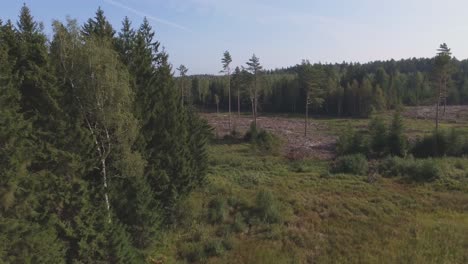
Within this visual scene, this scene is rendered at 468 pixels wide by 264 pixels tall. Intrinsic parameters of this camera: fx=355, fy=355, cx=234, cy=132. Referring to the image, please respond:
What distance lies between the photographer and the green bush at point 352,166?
101 ft

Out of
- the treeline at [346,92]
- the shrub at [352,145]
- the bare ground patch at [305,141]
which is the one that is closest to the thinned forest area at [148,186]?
the shrub at [352,145]

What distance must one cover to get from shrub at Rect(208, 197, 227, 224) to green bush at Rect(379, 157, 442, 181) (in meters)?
16.5

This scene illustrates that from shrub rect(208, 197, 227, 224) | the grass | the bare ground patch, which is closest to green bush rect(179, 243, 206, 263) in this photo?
the grass

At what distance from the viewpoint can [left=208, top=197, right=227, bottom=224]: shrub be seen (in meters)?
19.4

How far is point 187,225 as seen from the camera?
18547 mm

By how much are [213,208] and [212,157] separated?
15.5 meters

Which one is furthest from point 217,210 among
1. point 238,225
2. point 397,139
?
point 397,139

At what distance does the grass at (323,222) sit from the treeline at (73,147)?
3.46 meters

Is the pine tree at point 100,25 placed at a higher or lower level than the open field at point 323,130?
higher

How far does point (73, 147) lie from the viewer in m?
11.9

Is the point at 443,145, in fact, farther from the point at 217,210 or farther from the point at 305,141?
the point at 217,210

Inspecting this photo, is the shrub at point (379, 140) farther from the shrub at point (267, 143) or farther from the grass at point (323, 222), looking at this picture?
the shrub at point (267, 143)

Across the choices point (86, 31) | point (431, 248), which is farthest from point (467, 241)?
point (86, 31)

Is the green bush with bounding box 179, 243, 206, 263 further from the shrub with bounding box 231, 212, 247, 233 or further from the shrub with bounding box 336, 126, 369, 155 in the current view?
the shrub with bounding box 336, 126, 369, 155
